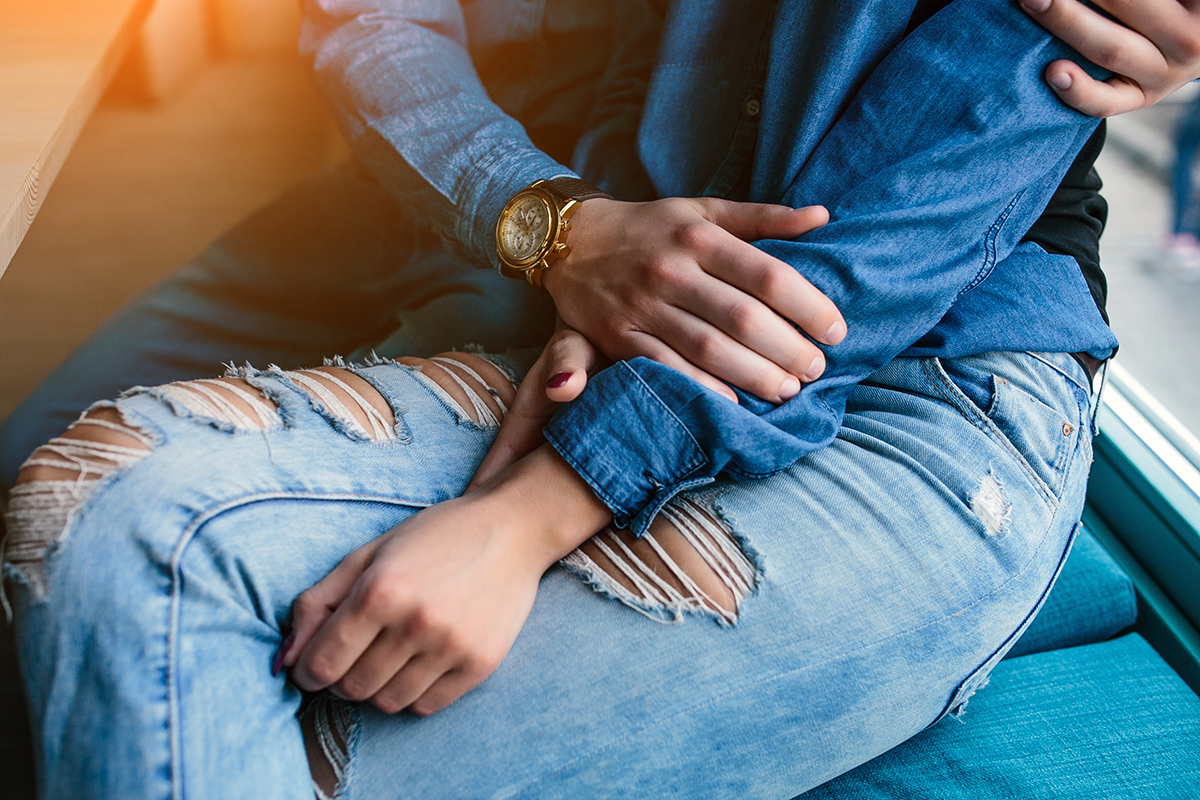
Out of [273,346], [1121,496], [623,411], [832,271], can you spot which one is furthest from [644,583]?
[1121,496]

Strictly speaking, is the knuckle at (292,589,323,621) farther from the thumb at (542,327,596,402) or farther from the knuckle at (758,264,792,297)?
the knuckle at (758,264,792,297)

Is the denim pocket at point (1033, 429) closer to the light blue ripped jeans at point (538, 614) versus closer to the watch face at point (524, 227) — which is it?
the light blue ripped jeans at point (538, 614)

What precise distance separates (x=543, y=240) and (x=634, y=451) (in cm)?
26

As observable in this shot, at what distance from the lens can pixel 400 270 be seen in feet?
3.42

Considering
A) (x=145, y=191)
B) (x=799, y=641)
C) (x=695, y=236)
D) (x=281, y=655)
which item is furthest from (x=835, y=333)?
(x=145, y=191)

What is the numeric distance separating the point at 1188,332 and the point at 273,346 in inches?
59.2

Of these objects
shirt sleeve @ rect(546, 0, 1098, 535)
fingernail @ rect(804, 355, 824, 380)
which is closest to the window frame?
shirt sleeve @ rect(546, 0, 1098, 535)

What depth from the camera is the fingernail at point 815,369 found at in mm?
618

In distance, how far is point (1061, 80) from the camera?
620 millimetres

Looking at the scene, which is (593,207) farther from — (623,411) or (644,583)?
(644,583)

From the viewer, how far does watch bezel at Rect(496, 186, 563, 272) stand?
740 mm

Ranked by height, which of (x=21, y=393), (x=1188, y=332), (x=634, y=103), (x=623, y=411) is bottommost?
(x=21, y=393)

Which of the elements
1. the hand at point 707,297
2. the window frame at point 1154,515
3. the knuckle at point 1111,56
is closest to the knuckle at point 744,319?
the hand at point 707,297

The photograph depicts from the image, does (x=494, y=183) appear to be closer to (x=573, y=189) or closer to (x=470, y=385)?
(x=573, y=189)
